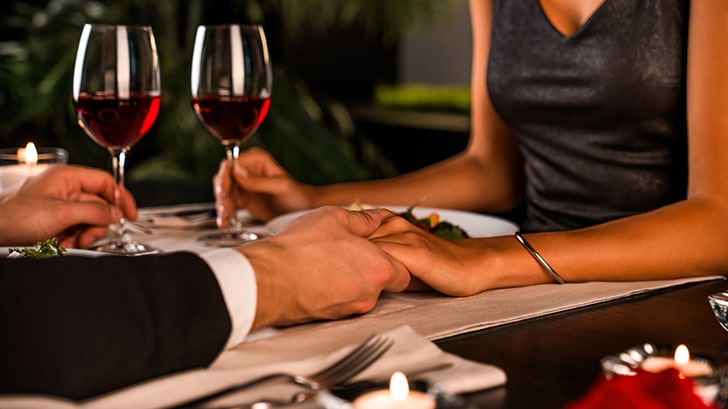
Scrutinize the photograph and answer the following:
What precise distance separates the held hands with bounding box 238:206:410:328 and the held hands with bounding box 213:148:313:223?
0.53 m

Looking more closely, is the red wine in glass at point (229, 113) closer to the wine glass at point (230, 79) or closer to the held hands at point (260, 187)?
the wine glass at point (230, 79)

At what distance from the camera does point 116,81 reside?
115 centimetres

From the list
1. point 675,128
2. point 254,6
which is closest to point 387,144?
point 254,6

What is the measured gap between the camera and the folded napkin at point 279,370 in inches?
25.0

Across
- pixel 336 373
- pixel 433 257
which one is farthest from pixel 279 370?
pixel 433 257

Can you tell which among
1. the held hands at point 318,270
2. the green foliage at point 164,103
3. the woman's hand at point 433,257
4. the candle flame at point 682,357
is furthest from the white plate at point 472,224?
the green foliage at point 164,103

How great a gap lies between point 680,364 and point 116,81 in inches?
30.7

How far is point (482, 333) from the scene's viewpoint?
82cm

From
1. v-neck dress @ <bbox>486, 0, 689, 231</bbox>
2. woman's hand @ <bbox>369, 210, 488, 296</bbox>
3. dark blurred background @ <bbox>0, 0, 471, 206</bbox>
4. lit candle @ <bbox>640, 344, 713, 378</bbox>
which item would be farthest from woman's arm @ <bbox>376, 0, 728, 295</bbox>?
dark blurred background @ <bbox>0, 0, 471, 206</bbox>

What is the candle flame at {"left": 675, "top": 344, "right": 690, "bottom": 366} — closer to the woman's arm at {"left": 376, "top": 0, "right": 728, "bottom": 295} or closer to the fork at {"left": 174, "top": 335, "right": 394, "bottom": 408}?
the fork at {"left": 174, "top": 335, "right": 394, "bottom": 408}

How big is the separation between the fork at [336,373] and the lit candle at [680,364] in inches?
7.6

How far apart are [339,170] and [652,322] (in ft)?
10.3

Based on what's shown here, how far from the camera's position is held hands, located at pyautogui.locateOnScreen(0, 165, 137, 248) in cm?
116

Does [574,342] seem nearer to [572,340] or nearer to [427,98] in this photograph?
[572,340]
